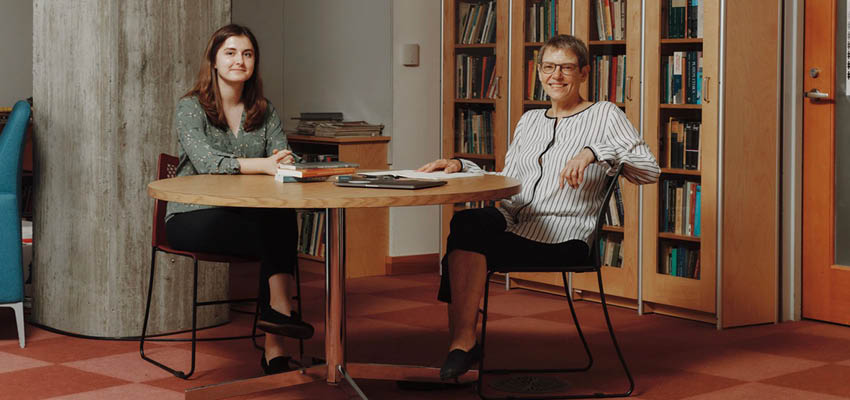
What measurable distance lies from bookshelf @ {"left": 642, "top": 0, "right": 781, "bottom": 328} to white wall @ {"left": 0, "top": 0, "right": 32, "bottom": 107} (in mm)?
4756

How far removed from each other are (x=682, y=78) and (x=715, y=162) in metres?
0.42

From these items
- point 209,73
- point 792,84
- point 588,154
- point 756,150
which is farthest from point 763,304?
point 209,73

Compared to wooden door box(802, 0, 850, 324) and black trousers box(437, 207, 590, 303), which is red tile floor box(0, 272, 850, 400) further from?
black trousers box(437, 207, 590, 303)

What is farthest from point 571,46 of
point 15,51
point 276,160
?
point 15,51

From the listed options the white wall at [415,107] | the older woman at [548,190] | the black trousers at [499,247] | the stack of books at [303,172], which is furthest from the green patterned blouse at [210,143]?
the white wall at [415,107]

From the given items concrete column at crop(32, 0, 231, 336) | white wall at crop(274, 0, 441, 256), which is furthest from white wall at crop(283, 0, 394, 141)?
concrete column at crop(32, 0, 231, 336)

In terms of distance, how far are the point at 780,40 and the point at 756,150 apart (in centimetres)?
50

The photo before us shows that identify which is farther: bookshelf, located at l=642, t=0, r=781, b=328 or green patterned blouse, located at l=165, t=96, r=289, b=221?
bookshelf, located at l=642, t=0, r=781, b=328

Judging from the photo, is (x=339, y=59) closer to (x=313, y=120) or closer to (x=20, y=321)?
(x=313, y=120)

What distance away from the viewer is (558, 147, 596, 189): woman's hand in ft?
10.5

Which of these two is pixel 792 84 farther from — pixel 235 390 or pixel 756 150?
pixel 235 390

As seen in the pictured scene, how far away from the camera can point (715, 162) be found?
450 cm

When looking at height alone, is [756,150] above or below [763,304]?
above

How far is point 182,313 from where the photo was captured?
14.2 ft
